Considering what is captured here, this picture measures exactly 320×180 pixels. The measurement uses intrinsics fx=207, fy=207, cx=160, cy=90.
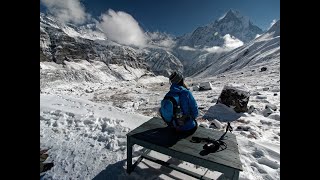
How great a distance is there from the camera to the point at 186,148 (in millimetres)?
4352

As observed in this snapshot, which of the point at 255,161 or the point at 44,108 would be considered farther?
the point at 44,108

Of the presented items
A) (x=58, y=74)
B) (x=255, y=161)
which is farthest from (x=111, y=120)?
(x=58, y=74)

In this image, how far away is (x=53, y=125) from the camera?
27.3 ft

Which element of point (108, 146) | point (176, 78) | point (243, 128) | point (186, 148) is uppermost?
point (176, 78)

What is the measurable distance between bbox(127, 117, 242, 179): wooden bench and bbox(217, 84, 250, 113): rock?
23.7 ft

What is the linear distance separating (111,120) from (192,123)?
187 inches

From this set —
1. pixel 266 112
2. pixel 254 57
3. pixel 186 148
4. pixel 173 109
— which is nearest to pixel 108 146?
pixel 173 109

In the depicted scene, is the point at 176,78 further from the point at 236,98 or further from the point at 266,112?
the point at 266,112

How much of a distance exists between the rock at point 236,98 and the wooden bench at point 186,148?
724cm

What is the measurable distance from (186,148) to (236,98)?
8.62 m

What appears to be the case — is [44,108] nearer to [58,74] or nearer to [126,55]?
[58,74]

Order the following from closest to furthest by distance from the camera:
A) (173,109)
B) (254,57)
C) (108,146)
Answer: (173,109), (108,146), (254,57)

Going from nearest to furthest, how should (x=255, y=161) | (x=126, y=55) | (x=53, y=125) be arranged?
(x=255, y=161) → (x=53, y=125) → (x=126, y=55)

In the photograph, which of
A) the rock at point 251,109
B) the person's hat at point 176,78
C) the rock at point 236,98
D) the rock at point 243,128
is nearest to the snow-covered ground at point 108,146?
the rock at point 243,128
